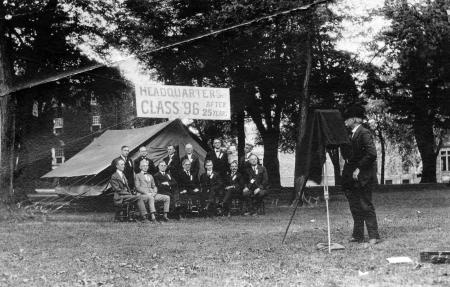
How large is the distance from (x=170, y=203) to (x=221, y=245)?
13.3ft

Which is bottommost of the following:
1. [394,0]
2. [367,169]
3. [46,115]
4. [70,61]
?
[367,169]

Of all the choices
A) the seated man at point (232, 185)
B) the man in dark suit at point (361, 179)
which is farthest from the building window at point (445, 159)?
the man in dark suit at point (361, 179)

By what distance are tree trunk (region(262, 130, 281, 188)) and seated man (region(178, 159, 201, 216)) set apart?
1255cm

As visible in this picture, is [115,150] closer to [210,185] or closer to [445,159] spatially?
[210,185]

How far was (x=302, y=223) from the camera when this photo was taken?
1054 centimetres

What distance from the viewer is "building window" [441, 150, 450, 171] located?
1901 inches

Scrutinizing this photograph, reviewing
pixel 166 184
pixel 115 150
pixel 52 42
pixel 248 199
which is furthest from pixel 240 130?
pixel 166 184

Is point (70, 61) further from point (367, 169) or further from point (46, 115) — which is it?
point (367, 169)

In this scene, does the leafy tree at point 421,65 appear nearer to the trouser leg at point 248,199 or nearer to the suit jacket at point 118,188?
the trouser leg at point 248,199

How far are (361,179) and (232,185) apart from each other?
4.92 meters

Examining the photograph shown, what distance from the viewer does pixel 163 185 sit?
38.6 feet

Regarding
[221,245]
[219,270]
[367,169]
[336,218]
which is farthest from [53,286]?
[336,218]

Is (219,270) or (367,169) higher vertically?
(367,169)

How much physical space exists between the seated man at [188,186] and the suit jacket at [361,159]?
4954 mm
